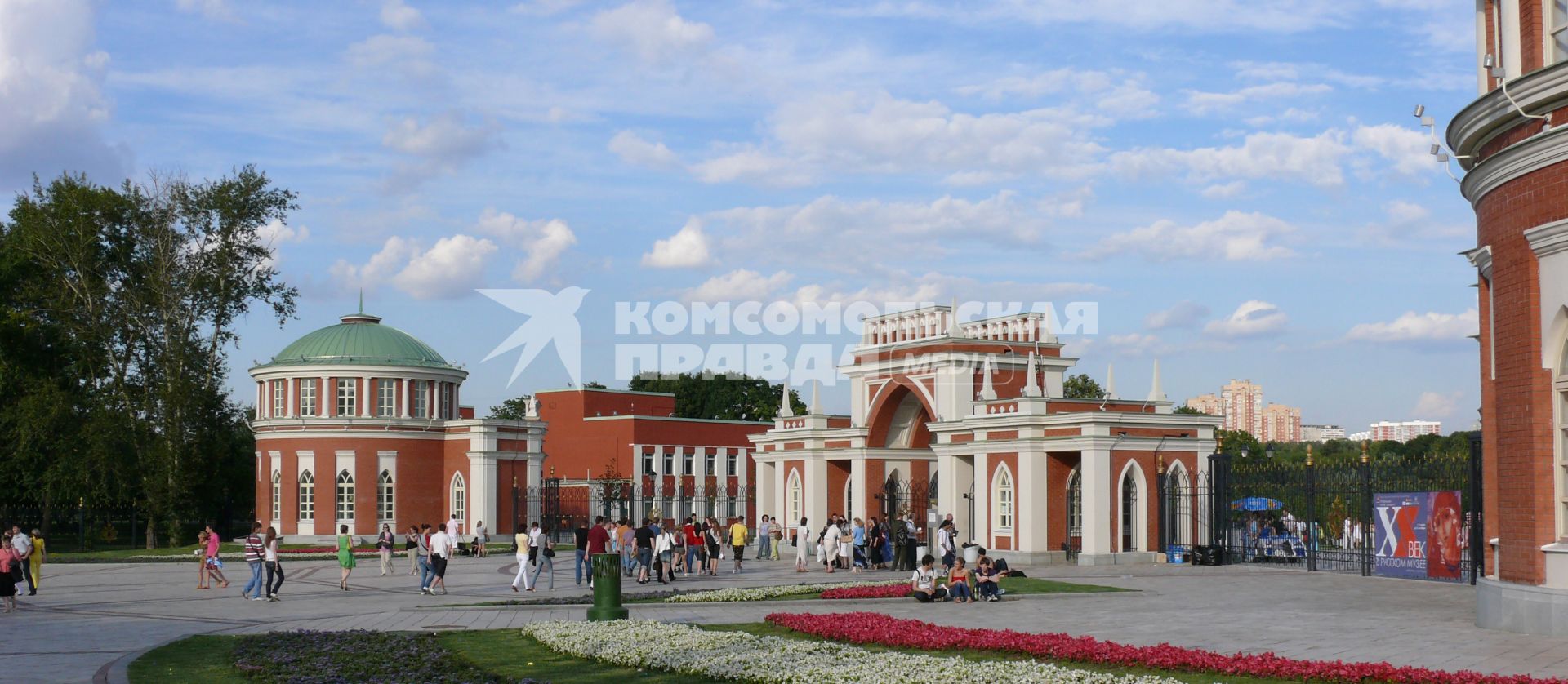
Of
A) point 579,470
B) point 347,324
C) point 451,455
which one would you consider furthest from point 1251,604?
point 579,470

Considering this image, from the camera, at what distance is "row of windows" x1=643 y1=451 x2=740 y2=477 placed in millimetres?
71062

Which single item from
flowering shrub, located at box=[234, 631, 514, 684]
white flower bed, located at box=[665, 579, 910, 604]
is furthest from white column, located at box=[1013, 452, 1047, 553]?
flowering shrub, located at box=[234, 631, 514, 684]

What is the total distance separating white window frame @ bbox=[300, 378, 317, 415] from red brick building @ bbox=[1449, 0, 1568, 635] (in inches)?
1830

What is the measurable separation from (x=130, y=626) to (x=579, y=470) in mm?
51871

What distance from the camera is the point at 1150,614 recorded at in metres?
21.0

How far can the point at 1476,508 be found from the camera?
24531mm

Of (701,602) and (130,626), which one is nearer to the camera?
(130,626)

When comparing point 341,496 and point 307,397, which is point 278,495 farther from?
point 307,397

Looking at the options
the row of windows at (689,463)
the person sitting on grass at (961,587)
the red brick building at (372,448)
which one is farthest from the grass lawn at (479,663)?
the row of windows at (689,463)

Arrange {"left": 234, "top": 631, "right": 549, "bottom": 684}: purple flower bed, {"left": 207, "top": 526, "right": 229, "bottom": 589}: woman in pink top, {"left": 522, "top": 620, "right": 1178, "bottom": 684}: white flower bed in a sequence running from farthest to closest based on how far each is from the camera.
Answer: {"left": 207, "top": 526, "right": 229, "bottom": 589}: woman in pink top < {"left": 234, "top": 631, "right": 549, "bottom": 684}: purple flower bed < {"left": 522, "top": 620, "right": 1178, "bottom": 684}: white flower bed

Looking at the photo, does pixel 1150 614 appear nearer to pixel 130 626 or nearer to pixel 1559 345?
pixel 1559 345

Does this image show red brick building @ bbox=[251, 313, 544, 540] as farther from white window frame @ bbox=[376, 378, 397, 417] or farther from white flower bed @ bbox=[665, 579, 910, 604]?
white flower bed @ bbox=[665, 579, 910, 604]

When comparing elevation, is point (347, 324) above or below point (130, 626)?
above

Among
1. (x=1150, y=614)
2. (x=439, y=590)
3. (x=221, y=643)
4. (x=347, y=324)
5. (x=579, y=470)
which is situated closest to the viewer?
(x=221, y=643)
